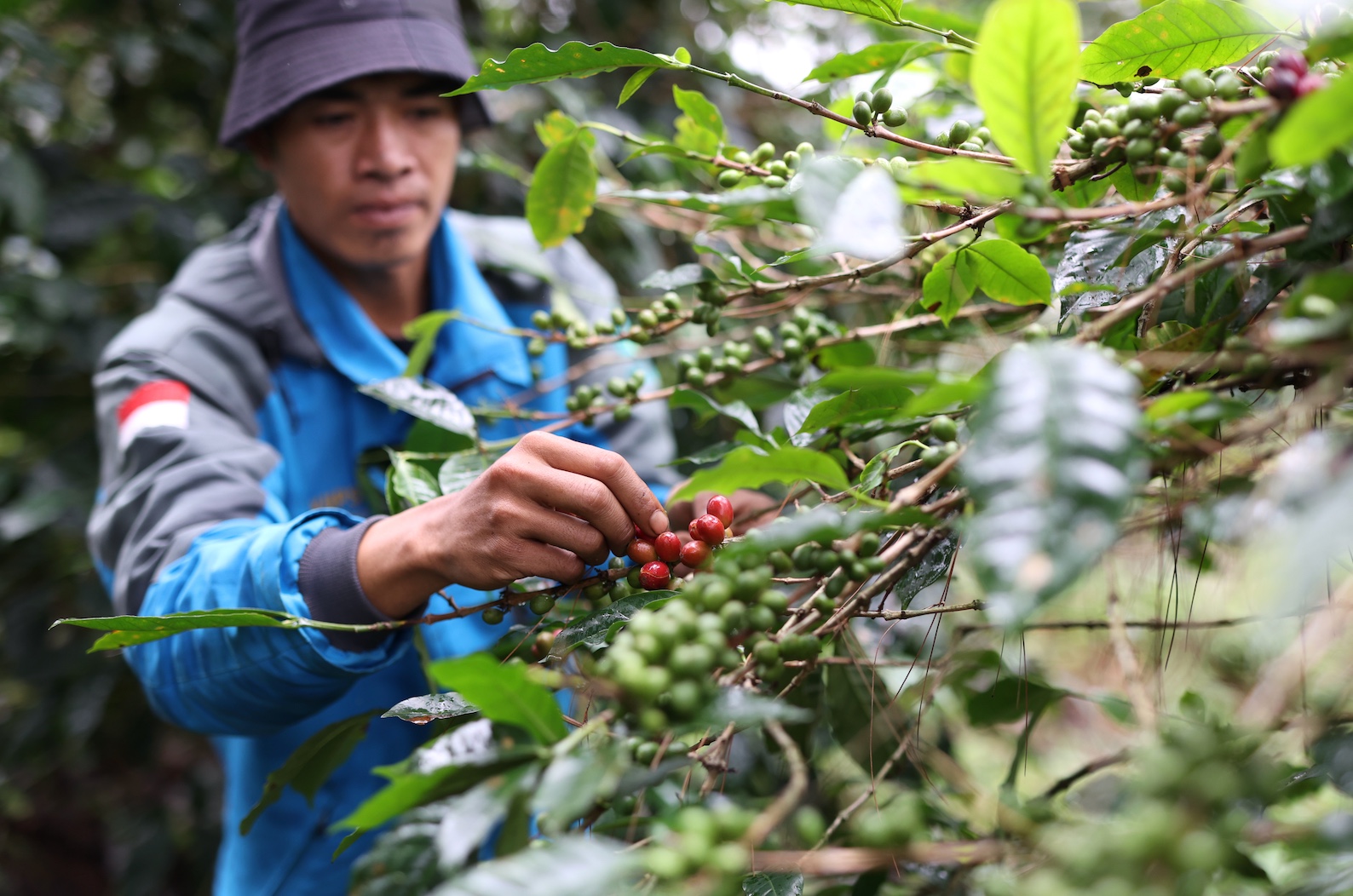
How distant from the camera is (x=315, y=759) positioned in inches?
34.1

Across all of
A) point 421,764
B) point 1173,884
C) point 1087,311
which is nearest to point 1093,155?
point 1087,311

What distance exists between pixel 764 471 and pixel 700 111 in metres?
0.51

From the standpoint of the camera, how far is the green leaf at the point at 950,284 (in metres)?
0.67

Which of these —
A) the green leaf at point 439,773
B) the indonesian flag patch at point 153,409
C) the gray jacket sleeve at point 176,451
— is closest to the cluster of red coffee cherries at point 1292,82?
the green leaf at point 439,773

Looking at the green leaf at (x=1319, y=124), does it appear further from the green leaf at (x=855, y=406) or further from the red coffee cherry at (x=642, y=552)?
the red coffee cherry at (x=642, y=552)

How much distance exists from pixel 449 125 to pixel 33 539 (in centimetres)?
124

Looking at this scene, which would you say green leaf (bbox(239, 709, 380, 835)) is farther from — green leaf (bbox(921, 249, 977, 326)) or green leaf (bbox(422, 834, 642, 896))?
green leaf (bbox(921, 249, 977, 326))

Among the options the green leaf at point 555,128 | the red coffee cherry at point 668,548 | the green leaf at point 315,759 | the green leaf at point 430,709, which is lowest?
the green leaf at point 315,759

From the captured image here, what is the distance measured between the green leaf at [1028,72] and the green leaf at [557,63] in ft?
0.96

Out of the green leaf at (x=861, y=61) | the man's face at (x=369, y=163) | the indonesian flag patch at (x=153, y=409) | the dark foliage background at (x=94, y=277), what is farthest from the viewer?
the dark foliage background at (x=94, y=277)

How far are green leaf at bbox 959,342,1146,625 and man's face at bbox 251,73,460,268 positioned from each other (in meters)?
1.08

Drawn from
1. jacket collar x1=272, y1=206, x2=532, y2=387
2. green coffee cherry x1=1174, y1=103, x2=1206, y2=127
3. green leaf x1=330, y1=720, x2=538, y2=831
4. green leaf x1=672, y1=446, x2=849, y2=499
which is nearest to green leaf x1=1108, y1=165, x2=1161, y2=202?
green coffee cherry x1=1174, y1=103, x2=1206, y2=127

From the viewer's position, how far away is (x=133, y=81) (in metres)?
2.03

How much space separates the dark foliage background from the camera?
1.74 meters
